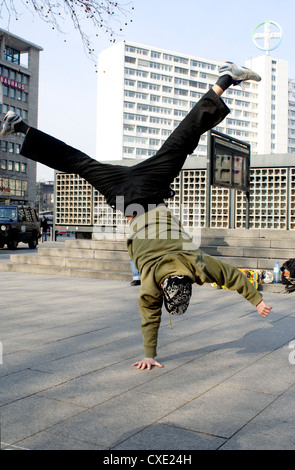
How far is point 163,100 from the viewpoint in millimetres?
119875

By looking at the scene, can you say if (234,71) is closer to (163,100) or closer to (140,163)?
(140,163)

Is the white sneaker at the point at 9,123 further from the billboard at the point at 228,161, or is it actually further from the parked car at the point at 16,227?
the parked car at the point at 16,227

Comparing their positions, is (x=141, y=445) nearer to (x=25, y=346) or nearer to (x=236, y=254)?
(x=25, y=346)

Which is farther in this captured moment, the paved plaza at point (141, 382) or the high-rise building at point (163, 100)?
the high-rise building at point (163, 100)

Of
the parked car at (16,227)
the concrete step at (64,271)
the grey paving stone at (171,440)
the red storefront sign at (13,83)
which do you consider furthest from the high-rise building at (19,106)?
the grey paving stone at (171,440)

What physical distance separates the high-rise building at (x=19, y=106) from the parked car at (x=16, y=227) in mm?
50937

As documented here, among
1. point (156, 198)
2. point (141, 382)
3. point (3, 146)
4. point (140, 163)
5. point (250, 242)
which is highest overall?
point (3, 146)

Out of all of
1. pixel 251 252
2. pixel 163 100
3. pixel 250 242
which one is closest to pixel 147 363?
pixel 251 252

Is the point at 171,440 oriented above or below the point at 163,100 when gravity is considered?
below

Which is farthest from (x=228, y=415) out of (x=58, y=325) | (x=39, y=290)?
(x=39, y=290)

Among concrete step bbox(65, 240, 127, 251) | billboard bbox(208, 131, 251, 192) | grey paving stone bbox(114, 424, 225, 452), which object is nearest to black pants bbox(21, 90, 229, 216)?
grey paving stone bbox(114, 424, 225, 452)

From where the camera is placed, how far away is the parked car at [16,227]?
22.3m

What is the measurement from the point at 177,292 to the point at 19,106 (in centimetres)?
8202
